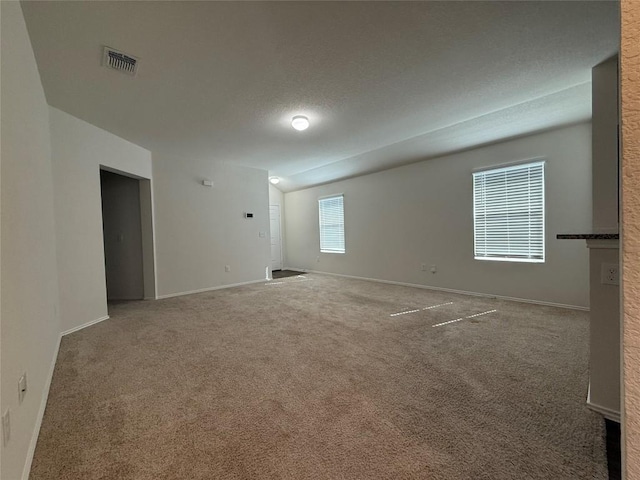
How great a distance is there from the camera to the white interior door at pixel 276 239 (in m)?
8.46

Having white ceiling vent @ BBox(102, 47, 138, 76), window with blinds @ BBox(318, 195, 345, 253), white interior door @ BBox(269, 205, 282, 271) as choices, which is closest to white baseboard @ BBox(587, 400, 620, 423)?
white ceiling vent @ BBox(102, 47, 138, 76)

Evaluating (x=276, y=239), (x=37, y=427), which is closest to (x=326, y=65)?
(x=37, y=427)

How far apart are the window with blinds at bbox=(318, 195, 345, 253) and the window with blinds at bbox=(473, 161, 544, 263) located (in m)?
3.18

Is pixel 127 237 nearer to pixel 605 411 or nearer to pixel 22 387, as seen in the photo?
pixel 22 387

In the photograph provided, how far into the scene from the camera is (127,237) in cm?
509

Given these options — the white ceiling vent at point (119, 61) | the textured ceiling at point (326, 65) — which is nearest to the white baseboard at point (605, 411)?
the textured ceiling at point (326, 65)

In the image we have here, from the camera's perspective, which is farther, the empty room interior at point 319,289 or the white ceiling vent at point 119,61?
the white ceiling vent at point 119,61

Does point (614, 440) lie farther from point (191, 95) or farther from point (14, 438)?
point (191, 95)

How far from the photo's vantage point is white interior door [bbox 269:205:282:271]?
846 cm

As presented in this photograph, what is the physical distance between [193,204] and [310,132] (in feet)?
9.02

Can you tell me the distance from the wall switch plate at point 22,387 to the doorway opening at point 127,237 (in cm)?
369

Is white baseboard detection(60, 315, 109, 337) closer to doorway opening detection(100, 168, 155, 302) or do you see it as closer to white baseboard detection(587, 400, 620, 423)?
doorway opening detection(100, 168, 155, 302)

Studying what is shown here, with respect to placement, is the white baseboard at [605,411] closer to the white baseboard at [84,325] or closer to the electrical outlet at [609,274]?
the electrical outlet at [609,274]

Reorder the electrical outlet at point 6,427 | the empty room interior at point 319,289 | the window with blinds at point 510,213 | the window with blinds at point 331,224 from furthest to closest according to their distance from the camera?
the window with blinds at point 331,224
the window with blinds at point 510,213
the empty room interior at point 319,289
the electrical outlet at point 6,427
